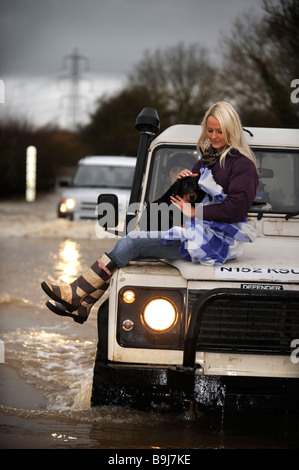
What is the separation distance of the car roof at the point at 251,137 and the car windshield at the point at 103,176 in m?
8.59

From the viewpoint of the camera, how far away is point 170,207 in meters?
5.34

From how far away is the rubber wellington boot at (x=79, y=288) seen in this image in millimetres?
4730

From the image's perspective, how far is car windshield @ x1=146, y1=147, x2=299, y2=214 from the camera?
18.9ft

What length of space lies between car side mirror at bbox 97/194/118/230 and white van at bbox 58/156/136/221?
26.2ft

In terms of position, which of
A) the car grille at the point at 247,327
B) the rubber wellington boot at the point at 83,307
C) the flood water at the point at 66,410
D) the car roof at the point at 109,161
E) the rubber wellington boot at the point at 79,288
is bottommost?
the flood water at the point at 66,410

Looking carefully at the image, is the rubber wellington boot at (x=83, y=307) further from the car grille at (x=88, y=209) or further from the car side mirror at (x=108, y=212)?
the car grille at (x=88, y=209)

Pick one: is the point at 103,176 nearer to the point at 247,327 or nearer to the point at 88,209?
the point at 88,209

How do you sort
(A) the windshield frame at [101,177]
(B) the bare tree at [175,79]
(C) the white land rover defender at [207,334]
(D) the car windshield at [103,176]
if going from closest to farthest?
1. (C) the white land rover defender at [207,334]
2. (A) the windshield frame at [101,177]
3. (D) the car windshield at [103,176]
4. (B) the bare tree at [175,79]

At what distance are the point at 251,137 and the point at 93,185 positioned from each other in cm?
891

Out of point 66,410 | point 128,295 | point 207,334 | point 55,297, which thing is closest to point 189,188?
point 128,295

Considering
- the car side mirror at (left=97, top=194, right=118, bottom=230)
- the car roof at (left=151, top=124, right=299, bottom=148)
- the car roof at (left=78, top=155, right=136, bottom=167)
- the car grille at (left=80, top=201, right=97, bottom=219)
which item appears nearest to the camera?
the car side mirror at (left=97, top=194, right=118, bottom=230)

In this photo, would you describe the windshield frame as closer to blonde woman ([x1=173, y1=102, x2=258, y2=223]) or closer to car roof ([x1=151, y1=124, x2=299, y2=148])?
car roof ([x1=151, y1=124, x2=299, y2=148])

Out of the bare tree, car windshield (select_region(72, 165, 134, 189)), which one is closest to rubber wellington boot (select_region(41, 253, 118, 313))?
car windshield (select_region(72, 165, 134, 189))

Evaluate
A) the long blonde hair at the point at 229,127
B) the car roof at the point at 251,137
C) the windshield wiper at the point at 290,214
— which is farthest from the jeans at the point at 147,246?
the car roof at the point at 251,137
